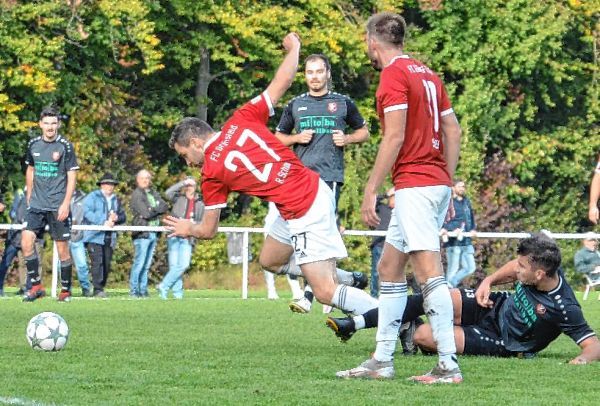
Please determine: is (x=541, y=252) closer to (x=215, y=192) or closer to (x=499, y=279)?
(x=499, y=279)

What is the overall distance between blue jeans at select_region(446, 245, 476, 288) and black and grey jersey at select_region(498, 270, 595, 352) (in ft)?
42.3

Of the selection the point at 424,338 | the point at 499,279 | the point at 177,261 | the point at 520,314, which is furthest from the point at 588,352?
the point at 177,261

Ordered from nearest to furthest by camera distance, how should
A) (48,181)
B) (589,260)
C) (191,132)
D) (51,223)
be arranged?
(191,132), (48,181), (51,223), (589,260)

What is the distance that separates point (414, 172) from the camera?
848 cm

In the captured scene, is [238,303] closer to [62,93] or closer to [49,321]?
[49,321]

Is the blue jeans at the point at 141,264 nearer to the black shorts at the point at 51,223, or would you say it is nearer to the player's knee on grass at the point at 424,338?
the black shorts at the point at 51,223

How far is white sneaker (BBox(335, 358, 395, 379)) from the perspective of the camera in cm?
866

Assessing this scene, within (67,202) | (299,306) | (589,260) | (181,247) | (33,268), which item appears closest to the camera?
(299,306)

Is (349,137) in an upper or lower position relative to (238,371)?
upper

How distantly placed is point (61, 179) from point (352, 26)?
17.8 m

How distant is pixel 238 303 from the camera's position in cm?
1958

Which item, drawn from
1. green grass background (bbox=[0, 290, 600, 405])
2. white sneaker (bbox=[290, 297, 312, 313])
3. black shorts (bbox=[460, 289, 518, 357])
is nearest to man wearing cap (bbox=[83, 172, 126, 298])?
green grass background (bbox=[0, 290, 600, 405])

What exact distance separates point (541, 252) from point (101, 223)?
1368 cm

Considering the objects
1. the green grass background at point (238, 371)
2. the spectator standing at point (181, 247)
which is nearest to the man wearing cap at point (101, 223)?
the spectator standing at point (181, 247)
